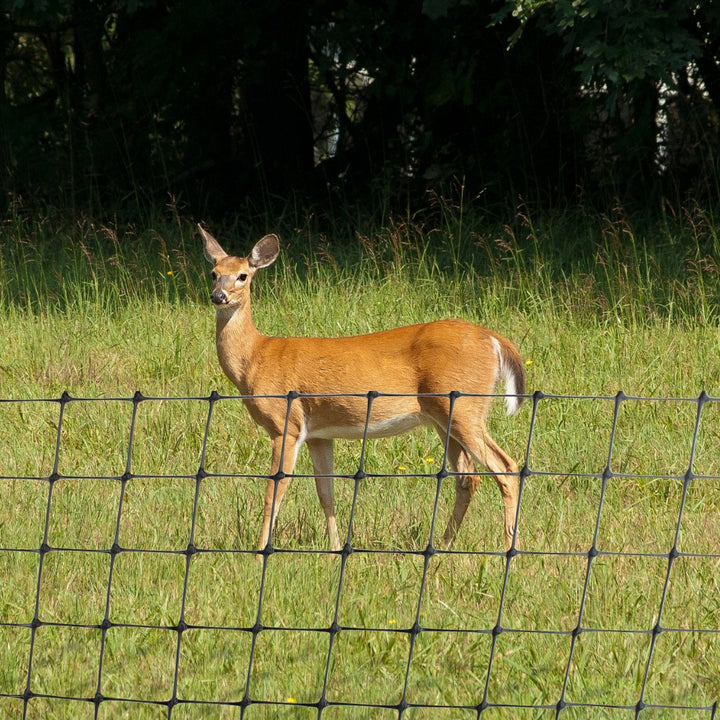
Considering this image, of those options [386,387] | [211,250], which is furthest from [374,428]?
[211,250]

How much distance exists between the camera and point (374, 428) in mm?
4535

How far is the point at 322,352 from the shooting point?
15.2 feet

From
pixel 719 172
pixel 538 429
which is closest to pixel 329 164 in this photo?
pixel 719 172

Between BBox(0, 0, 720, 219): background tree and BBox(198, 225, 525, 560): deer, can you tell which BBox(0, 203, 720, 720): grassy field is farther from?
BBox(0, 0, 720, 219): background tree

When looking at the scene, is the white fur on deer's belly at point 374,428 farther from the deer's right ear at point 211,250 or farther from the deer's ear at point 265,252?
the deer's right ear at point 211,250

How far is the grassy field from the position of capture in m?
3.24

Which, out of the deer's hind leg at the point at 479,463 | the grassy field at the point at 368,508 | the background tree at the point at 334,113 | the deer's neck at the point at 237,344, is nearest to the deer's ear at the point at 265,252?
the deer's neck at the point at 237,344

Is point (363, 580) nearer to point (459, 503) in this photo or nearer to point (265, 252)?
point (459, 503)

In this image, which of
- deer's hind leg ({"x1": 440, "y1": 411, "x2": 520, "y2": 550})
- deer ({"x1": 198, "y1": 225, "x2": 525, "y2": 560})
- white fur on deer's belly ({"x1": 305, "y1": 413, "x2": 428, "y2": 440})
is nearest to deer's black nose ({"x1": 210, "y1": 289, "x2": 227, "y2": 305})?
deer ({"x1": 198, "y1": 225, "x2": 525, "y2": 560})

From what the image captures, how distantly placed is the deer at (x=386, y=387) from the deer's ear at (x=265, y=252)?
30 centimetres

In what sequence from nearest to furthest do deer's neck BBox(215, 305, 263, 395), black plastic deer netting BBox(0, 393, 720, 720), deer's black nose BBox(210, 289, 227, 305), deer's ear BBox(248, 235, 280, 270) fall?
1. black plastic deer netting BBox(0, 393, 720, 720)
2. deer's black nose BBox(210, 289, 227, 305)
3. deer's neck BBox(215, 305, 263, 395)
4. deer's ear BBox(248, 235, 280, 270)

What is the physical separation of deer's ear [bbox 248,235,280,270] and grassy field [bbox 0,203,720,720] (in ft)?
2.60

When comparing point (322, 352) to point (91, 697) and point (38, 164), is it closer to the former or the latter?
point (91, 697)

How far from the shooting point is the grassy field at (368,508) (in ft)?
10.6
